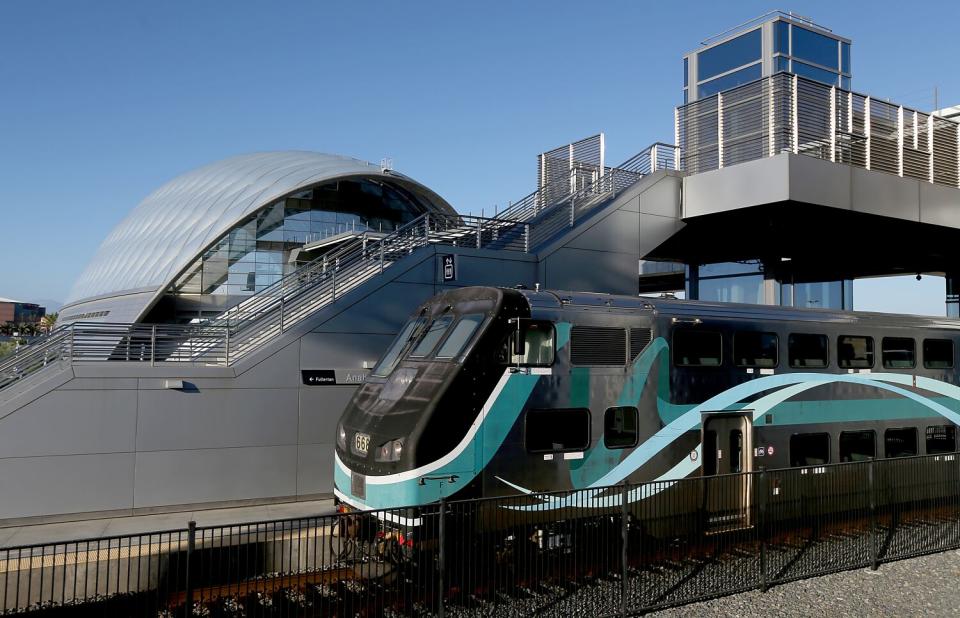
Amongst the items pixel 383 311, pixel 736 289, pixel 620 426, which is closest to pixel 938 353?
pixel 620 426

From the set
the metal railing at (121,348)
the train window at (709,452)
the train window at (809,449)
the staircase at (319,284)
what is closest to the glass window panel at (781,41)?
the staircase at (319,284)


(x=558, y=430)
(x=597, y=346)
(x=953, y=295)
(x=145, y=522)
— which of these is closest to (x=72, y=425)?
(x=145, y=522)

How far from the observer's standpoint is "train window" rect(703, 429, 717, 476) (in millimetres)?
13562

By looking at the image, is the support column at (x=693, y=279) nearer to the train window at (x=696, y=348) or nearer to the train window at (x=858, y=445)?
the train window at (x=858, y=445)

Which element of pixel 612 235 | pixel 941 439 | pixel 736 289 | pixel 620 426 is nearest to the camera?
pixel 620 426

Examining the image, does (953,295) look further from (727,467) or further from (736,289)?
(727,467)

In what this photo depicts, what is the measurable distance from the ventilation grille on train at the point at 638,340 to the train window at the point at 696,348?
63 centimetres

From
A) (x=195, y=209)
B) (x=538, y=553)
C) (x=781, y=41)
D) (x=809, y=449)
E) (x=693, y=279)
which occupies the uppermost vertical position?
(x=781, y=41)

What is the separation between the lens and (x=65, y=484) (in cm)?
1512

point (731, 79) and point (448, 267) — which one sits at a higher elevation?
point (731, 79)

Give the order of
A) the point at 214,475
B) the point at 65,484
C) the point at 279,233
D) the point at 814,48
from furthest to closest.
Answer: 1. the point at 814,48
2. the point at 279,233
3. the point at 214,475
4. the point at 65,484

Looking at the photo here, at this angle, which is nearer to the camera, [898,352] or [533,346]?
[533,346]

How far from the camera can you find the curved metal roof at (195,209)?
36.4 metres

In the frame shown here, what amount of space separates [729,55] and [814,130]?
42121mm
